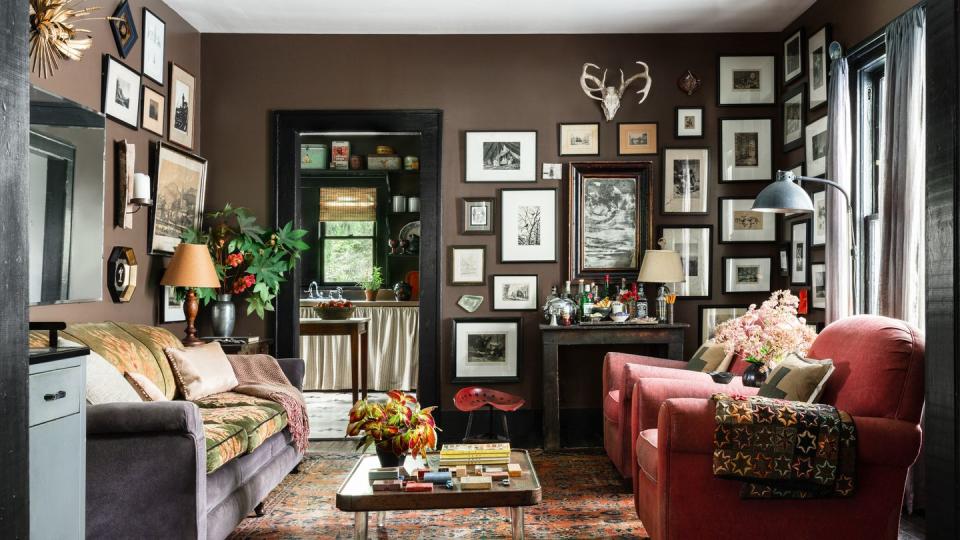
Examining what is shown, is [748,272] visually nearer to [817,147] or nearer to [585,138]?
[817,147]

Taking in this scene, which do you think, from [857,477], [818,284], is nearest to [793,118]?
[818,284]

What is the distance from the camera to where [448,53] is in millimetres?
5590

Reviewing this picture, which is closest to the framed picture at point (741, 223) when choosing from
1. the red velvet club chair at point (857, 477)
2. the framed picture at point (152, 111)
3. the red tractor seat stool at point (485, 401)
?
the red tractor seat stool at point (485, 401)

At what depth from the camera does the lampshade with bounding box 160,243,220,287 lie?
4527 mm

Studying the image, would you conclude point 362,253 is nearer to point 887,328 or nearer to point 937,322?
point 887,328

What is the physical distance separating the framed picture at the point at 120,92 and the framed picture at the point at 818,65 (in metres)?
4.29

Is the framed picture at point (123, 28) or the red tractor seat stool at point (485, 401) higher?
the framed picture at point (123, 28)

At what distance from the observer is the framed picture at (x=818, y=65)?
4.72 meters

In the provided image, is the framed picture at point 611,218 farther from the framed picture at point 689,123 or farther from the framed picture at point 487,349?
the framed picture at point 487,349

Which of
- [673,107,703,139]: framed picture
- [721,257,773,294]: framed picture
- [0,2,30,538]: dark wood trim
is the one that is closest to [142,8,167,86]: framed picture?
[0,2,30,538]: dark wood trim

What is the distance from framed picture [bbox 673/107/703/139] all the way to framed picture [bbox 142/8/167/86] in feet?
11.9

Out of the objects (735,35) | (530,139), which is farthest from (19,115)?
(735,35)

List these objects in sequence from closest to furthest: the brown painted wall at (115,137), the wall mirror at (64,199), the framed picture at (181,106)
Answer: the wall mirror at (64,199), the brown painted wall at (115,137), the framed picture at (181,106)

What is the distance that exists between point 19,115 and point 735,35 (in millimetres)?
5110
